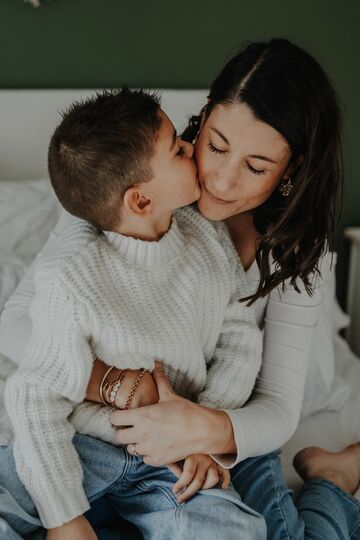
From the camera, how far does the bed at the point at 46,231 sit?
1.50 meters

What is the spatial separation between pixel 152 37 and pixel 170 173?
3.31 feet

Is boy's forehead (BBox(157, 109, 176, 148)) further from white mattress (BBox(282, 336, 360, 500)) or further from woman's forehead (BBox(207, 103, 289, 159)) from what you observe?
white mattress (BBox(282, 336, 360, 500))

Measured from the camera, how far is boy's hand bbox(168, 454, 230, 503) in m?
1.01

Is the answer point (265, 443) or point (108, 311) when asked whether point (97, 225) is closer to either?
point (108, 311)

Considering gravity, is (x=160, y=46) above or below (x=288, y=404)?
above

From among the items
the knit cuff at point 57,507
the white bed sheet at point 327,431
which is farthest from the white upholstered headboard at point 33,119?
the knit cuff at point 57,507

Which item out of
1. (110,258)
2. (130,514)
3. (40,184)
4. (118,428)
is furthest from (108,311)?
(40,184)

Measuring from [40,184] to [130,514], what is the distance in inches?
36.8

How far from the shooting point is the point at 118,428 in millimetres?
1068

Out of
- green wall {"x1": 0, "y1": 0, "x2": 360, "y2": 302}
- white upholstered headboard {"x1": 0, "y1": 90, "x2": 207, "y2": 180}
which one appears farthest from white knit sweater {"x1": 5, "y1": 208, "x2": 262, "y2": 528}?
green wall {"x1": 0, "y1": 0, "x2": 360, "y2": 302}

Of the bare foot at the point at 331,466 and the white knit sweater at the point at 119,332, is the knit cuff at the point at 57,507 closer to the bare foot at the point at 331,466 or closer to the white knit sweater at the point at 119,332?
the white knit sweater at the point at 119,332

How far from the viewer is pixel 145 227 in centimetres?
108

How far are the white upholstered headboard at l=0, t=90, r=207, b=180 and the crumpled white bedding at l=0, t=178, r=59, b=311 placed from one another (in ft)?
0.59

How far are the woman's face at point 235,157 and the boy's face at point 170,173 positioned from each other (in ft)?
0.10
